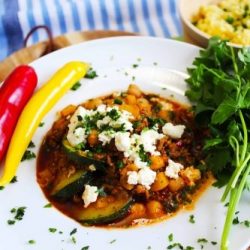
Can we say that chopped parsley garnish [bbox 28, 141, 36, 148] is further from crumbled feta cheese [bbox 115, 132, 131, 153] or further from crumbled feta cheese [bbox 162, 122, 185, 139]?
crumbled feta cheese [bbox 162, 122, 185, 139]

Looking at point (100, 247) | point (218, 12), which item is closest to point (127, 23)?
point (218, 12)

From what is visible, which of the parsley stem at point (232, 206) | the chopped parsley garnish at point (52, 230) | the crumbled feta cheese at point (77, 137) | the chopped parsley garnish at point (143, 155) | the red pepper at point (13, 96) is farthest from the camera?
the red pepper at point (13, 96)

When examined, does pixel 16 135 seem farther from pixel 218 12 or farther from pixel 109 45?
pixel 218 12

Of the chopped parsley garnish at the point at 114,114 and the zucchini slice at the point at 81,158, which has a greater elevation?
the chopped parsley garnish at the point at 114,114

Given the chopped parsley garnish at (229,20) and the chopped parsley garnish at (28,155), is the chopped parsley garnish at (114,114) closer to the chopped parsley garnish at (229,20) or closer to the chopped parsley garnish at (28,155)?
the chopped parsley garnish at (28,155)

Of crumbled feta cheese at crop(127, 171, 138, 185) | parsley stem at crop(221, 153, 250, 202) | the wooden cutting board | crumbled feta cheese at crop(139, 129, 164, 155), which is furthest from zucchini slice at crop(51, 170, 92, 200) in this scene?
the wooden cutting board

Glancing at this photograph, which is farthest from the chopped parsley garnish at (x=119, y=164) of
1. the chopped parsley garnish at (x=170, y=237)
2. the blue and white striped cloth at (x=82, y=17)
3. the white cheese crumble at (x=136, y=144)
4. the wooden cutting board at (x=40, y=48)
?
the blue and white striped cloth at (x=82, y=17)

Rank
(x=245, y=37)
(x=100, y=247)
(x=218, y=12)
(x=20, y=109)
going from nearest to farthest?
(x=100, y=247) → (x=20, y=109) → (x=245, y=37) → (x=218, y=12)

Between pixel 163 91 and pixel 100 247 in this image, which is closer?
pixel 100 247
